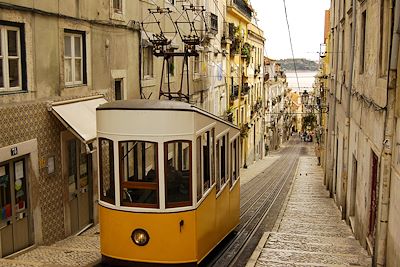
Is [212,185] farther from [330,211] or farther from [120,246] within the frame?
[330,211]

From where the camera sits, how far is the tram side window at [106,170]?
7464 millimetres

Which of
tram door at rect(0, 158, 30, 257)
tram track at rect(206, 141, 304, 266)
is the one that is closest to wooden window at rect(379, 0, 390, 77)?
tram track at rect(206, 141, 304, 266)

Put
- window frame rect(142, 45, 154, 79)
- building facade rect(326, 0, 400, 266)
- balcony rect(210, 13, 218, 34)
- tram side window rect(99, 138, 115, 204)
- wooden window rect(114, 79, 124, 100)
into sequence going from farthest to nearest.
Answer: balcony rect(210, 13, 218, 34), window frame rect(142, 45, 154, 79), wooden window rect(114, 79, 124, 100), building facade rect(326, 0, 400, 266), tram side window rect(99, 138, 115, 204)

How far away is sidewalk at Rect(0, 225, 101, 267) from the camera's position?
7.49 meters

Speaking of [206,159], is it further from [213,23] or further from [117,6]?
[213,23]

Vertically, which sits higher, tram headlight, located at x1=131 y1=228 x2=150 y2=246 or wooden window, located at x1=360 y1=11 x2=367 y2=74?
wooden window, located at x1=360 y1=11 x2=367 y2=74

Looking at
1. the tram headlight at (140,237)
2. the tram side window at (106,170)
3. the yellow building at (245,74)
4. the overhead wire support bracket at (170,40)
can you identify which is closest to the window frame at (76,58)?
the overhead wire support bracket at (170,40)

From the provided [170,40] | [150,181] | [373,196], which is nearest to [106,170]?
[150,181]

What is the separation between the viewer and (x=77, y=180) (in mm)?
11375

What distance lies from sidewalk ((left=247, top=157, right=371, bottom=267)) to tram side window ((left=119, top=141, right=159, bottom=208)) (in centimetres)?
229

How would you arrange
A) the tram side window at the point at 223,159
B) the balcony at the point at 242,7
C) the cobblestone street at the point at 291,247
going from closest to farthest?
the cobblestone street at the point at 291,247, the tram side window at the point at 223,159, the balcony at the point at 242,7

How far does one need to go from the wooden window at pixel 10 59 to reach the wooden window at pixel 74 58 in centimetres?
173

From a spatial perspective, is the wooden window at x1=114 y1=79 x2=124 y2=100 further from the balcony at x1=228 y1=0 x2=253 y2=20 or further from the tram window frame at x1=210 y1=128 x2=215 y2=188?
the balcony at x1=228 y1=0 x2=253 y2=20

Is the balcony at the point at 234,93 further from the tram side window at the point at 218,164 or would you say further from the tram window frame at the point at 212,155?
the tram window frame at the point at 212,155
